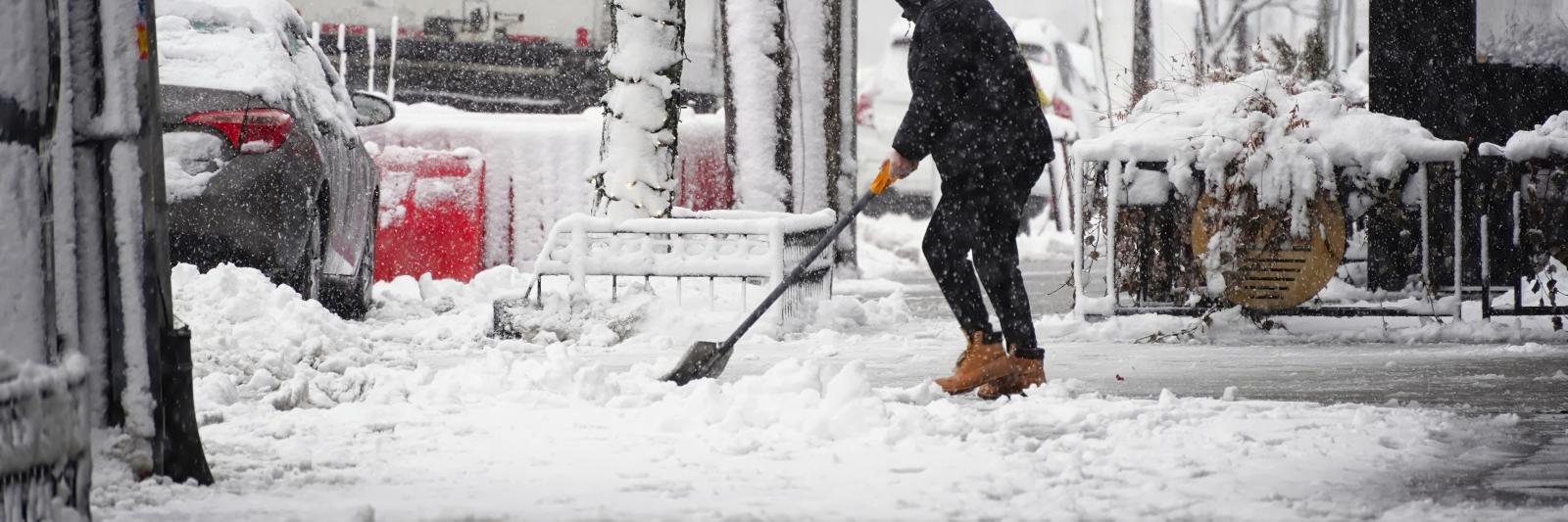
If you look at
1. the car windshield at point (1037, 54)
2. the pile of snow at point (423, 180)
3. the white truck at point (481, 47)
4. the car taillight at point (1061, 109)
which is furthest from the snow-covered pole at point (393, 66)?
the car taillight at point (1061, 109)

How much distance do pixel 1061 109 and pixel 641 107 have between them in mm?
15139

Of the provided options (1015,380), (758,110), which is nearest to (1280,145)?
(1015,380)

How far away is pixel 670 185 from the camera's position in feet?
31.9

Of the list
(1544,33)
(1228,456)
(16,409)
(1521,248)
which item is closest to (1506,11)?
(1544,33)

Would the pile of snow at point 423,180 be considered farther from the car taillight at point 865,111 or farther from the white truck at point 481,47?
the car taillight at point 865,111

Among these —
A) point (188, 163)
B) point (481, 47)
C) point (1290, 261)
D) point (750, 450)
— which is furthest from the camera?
point (481, 47)

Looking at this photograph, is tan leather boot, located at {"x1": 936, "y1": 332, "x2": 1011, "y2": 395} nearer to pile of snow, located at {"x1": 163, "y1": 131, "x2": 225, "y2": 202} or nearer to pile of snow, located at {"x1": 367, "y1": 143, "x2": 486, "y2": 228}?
pile of snow, located at {"x1": 163, "y1": 131, "x2": 225, "y2": 202}

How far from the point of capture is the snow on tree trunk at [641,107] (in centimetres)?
956

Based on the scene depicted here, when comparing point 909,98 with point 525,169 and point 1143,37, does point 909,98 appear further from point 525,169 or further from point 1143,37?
point 525,169

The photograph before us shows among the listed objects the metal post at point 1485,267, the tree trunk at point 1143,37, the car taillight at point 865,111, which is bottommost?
the metal post at point 1485,267

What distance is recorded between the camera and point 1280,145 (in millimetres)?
8156

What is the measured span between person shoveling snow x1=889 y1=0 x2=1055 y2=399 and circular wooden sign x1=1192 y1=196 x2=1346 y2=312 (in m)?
2.29

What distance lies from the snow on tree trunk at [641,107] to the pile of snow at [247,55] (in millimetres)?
1326

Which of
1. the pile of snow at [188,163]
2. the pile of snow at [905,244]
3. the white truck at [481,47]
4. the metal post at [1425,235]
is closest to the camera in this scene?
the pile of snow at [188,163]
